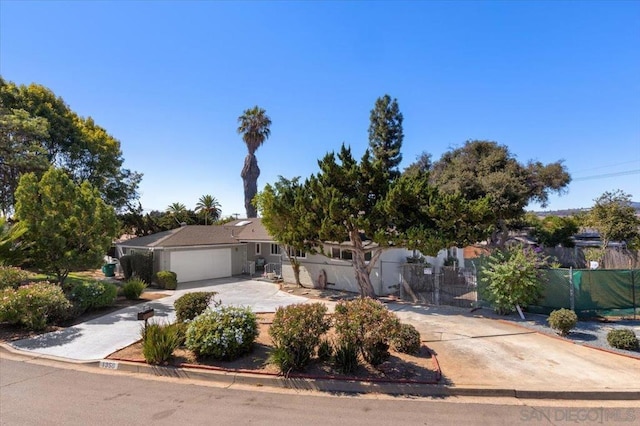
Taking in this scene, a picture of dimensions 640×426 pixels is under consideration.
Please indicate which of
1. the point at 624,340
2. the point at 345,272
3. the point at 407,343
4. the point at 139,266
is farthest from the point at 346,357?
the point at 139,266

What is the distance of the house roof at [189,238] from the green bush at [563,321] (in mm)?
19287

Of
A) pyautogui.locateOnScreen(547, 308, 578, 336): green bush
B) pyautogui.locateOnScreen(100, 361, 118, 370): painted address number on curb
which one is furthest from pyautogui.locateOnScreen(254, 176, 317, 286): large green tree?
pyautogui.locateOnScreen(547, 308, 578, 336): green bush

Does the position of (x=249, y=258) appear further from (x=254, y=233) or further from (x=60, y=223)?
(x=60, y=223)

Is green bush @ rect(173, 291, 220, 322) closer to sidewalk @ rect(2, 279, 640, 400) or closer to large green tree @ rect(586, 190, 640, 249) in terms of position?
sidewalk @ rect(2, 279, 640, 400)

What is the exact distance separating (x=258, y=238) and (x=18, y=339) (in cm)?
1440

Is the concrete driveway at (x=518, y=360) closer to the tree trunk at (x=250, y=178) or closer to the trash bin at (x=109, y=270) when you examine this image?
the trash bin at (x=109, y=270)

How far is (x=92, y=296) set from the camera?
1311cm

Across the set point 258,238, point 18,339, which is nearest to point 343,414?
point 18,339

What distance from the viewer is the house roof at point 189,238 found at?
20.9 meters

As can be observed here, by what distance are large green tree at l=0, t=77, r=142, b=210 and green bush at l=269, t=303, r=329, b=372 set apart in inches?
857

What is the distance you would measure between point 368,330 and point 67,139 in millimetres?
29756

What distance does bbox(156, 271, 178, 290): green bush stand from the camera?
62.1 feet

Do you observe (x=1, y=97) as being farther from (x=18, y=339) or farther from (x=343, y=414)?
(x=343, y=414)

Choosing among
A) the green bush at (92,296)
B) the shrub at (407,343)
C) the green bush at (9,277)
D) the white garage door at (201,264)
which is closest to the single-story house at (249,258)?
the white garage door at (201,264)
